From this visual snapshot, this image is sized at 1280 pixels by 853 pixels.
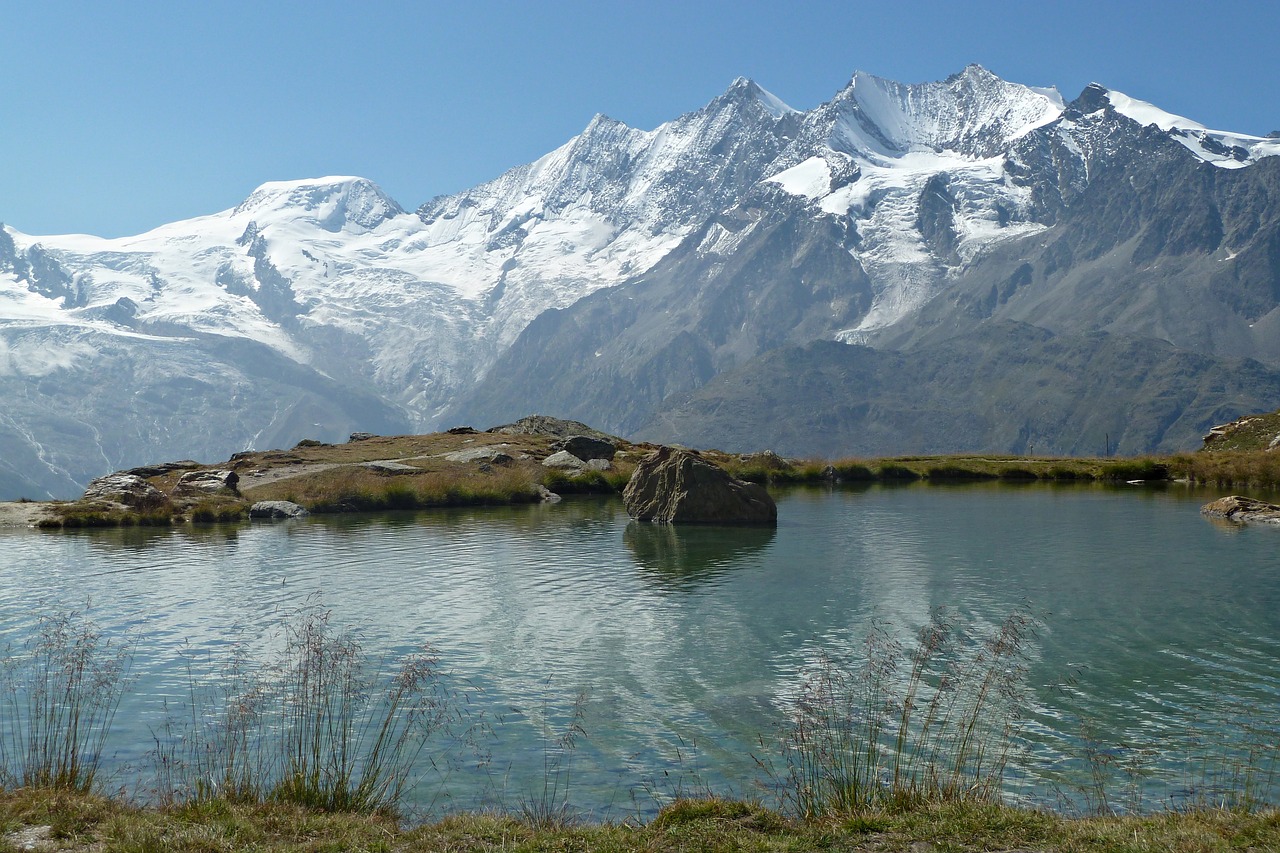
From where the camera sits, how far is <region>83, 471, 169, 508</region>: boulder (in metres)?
64.3

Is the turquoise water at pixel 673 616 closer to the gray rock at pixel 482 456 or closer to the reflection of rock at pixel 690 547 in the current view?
the reflection of rock at pixel 690 547

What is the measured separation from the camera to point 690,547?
162ft

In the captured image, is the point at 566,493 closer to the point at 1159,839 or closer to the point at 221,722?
the point at 221,722

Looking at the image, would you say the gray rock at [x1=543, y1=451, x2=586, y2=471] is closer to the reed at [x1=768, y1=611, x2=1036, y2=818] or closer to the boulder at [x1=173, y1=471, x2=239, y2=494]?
the boulder at [x1=173, y1=471, x2=239, y2=494]

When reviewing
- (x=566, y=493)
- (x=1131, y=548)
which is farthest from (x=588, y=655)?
(x=566, y=493)

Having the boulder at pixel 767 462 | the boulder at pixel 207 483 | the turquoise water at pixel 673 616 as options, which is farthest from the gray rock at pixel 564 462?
the boulder at pixel 207 483

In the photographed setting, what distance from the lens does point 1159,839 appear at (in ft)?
41.4

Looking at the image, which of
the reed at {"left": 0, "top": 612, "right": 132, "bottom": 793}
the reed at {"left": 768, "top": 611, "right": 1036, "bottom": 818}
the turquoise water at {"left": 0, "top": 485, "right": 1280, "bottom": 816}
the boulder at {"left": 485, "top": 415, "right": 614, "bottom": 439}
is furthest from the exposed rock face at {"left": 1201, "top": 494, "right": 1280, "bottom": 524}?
the boulder at {"left": 485, "top": 415, "right": 614, "bottom": 439}

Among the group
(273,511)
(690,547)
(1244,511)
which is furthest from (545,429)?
(1244,511)

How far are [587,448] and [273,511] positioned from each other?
30285 millimetres

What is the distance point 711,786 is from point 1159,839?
7083 millimetres

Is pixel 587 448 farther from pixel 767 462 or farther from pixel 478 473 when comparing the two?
pixel 767 462

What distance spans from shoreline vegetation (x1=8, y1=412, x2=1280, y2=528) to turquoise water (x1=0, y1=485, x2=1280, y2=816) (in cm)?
638

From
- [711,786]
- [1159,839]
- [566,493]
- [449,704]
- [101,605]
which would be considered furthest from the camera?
[566,493]
